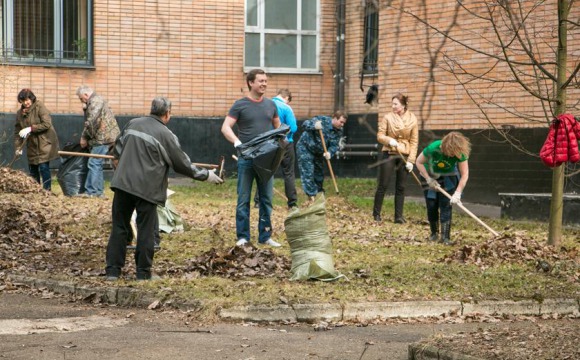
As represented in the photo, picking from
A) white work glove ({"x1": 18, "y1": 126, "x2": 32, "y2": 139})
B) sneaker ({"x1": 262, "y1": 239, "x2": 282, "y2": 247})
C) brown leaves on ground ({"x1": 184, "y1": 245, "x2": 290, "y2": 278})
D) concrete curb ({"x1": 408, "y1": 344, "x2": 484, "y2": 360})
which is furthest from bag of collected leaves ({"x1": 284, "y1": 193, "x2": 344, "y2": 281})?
white work glove ({"x1": 18, "y1": 126, "x2": 32, "y2": 139})

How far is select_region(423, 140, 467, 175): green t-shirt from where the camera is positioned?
46.0ft

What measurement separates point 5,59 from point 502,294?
14525mm

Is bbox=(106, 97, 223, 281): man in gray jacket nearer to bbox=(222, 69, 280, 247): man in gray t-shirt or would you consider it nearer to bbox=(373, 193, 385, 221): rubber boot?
bbox=(222, 69, 280, 247): man in gray t-shirt

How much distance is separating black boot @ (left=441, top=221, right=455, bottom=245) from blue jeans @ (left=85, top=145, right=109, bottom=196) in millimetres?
6839

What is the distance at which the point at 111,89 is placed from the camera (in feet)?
80.0

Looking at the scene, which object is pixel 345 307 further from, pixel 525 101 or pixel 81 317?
pixel 525 101

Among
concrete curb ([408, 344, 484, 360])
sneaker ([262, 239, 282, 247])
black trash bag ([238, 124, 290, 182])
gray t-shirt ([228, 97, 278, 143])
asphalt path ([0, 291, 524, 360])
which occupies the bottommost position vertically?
sneaker ([262, 239, 282, 247])

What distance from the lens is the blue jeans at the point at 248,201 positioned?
12742 millimetres

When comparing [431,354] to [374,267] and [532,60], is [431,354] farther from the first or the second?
[374,267]

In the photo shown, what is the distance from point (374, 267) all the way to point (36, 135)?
9459 mm

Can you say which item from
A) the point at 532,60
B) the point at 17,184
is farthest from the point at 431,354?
the point at 17,184

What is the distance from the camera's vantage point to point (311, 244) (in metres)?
10.5

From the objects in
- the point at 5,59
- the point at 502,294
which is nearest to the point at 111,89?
the point at 5,59

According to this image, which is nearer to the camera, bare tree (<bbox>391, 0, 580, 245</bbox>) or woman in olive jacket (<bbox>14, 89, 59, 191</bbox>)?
bare tree (<bbox>391, 0, 580, 245</bbox>)
